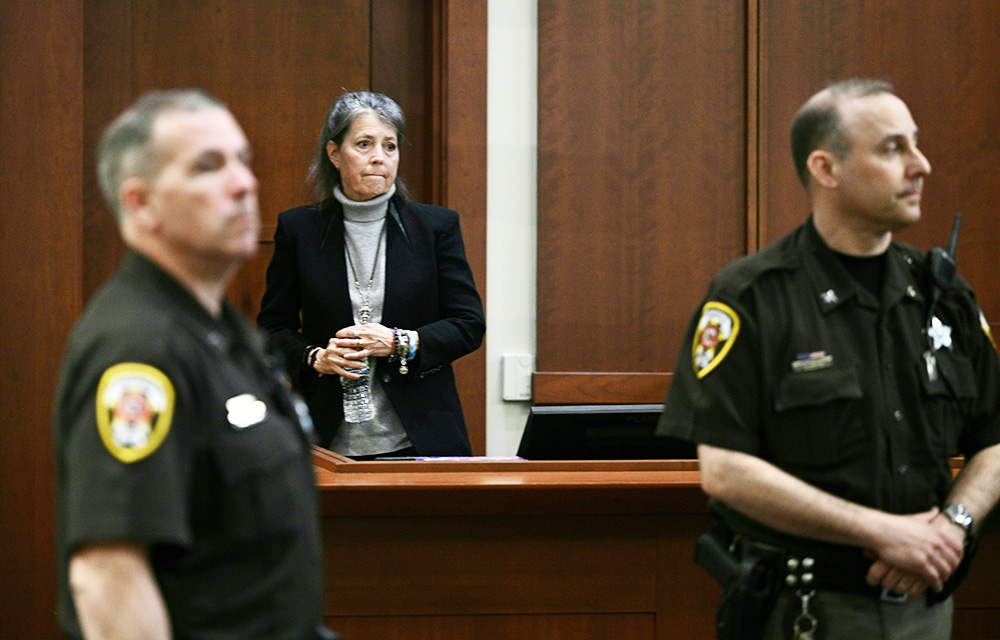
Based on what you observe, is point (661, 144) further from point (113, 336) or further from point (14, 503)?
point (113, 336)

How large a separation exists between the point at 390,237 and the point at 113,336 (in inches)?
64.6

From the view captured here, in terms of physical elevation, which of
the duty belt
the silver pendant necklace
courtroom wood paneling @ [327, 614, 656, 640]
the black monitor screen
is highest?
the silver pendant necklace

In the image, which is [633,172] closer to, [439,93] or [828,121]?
[439,93]

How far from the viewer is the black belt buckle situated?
5.48ft

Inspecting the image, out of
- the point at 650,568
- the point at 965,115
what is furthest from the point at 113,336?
the point at 965,115

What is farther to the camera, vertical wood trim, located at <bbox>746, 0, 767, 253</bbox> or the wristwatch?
vertical wood trim, located at <bbox>746, 0, 767, 253</bbox>

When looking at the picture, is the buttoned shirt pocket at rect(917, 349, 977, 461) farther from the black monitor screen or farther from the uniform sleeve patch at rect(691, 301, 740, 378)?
the black monitor screen

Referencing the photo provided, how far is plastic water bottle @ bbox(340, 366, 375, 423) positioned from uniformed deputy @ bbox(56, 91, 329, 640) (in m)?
1.33

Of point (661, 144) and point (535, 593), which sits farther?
point (661, 144)

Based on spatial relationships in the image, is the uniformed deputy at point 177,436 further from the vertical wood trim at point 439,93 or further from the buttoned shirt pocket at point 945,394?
the vertical wood trim at point 439,93

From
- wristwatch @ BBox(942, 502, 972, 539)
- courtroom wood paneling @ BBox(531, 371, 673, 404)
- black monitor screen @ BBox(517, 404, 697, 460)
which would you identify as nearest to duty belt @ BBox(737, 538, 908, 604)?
wristwatch @ BBox(942, 502, 972, 539)

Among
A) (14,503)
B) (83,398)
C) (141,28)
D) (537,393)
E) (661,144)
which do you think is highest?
(141,28)

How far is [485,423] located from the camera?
3705mm

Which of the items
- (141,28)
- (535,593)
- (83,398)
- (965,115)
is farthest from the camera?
(965,115)
